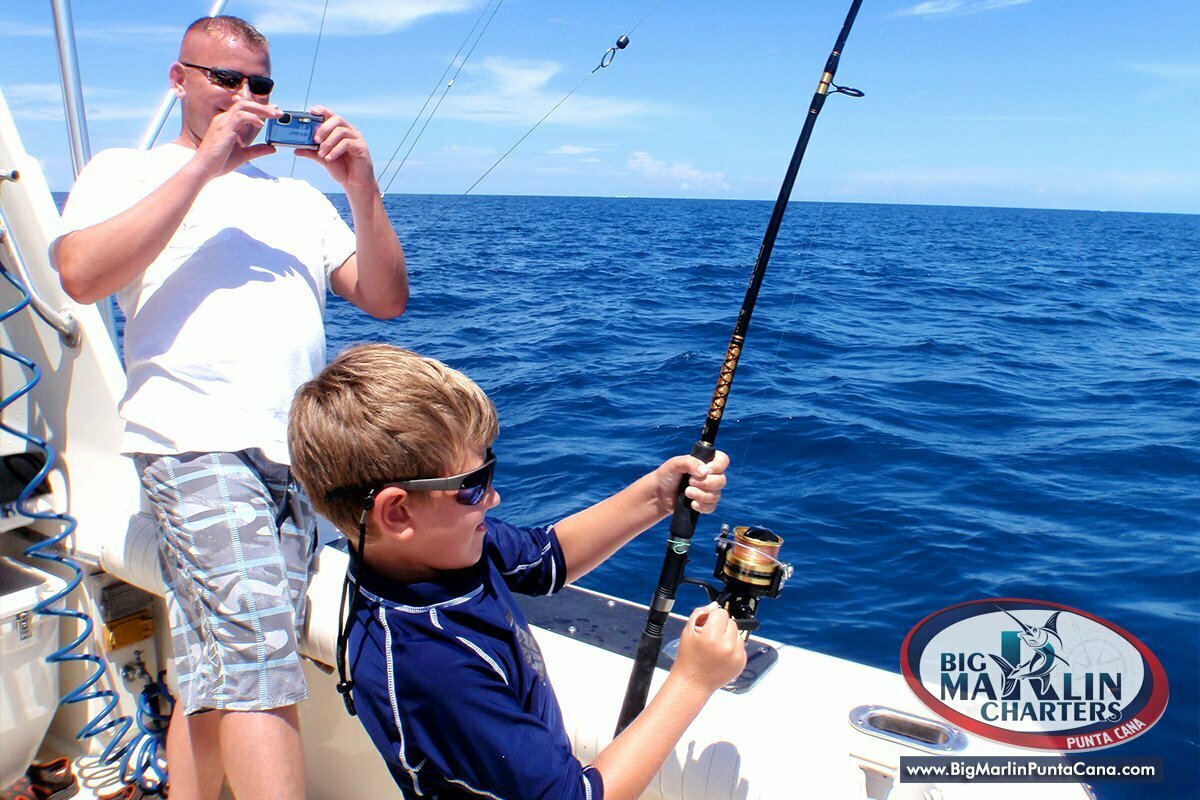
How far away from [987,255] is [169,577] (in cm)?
2185

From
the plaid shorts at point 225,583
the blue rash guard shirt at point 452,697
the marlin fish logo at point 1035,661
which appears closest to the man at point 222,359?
the plaid shorts at point 225,583

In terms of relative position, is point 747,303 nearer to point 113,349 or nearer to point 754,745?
point 754,745

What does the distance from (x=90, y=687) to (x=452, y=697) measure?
1758mm

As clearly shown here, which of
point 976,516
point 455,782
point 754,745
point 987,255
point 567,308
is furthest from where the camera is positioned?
point 987,255

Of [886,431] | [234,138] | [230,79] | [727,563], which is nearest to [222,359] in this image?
[234,138]

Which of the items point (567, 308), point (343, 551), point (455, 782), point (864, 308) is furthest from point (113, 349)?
→ point (864, 308)

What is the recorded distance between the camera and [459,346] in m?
7.88

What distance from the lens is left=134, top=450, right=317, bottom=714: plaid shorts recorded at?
5.02 ft

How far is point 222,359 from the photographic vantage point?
1.63 m

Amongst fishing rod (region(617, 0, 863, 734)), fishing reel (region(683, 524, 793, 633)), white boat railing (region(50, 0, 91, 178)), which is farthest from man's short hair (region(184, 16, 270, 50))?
fishing reel (region(683, 524, 793, 633))

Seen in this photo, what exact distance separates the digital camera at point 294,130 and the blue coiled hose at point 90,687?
86 centimetres

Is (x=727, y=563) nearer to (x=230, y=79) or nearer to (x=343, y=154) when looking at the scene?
(x=343, y=154)

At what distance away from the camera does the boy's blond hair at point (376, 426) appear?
1.04 meters

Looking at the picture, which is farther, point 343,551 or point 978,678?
point 343,551
